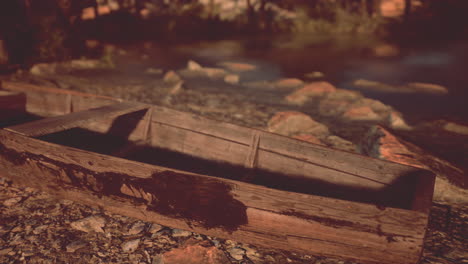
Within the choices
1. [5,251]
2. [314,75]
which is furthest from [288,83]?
[5,251]

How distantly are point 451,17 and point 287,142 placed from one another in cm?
1557

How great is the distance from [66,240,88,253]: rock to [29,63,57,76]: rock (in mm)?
7238

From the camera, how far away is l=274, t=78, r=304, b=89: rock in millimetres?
9344

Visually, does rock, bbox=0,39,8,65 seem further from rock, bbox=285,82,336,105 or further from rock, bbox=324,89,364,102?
rock, bbox=324,89,364,102

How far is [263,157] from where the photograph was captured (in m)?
4.08

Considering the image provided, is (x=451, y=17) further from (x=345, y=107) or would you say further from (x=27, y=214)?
(x=27, y=214)

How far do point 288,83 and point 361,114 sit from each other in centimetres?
283

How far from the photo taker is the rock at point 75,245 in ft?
10.2

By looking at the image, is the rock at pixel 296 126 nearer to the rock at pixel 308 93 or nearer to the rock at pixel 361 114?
the rock at pixel 361 114

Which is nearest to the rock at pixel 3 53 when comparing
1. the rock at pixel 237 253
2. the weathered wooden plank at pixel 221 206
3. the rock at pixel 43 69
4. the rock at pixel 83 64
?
the rock at pixel 43 69

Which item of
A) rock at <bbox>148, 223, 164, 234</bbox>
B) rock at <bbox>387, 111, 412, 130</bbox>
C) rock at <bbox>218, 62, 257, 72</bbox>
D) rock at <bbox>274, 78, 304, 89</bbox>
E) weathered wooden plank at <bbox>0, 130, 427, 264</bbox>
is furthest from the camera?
rock at <bbox>218, 62, 257, 72</bbox>

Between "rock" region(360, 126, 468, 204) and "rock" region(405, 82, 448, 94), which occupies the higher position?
"rock" region(405, 82, 448, 94)

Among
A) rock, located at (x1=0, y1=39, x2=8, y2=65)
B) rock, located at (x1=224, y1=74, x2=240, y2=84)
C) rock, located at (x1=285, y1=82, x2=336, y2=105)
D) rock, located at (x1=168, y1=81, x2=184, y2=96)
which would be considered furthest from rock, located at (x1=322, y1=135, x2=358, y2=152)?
rock, located at (x1=0, y1=39, x2=8, y2=65)

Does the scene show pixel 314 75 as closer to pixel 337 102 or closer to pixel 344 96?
pixel 344 96
